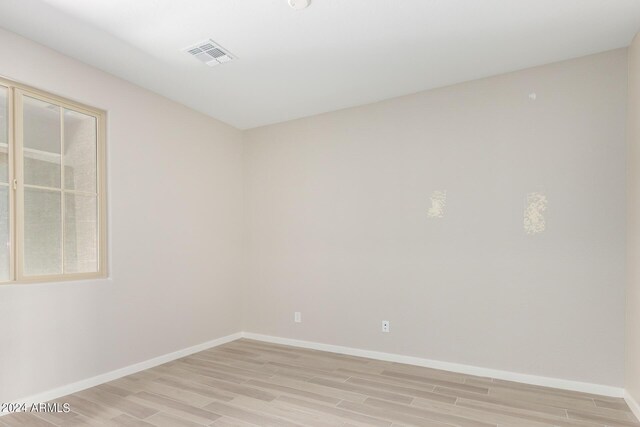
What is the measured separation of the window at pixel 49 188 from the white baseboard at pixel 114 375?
846 millimetres

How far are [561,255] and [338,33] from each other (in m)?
2.53

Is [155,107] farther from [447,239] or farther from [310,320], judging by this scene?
[447,239]

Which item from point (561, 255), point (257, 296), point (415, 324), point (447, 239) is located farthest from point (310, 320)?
point (561, 255)

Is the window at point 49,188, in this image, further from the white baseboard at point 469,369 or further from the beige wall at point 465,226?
the white baseboard at point 469,369

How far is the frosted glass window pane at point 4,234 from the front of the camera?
2707 mm

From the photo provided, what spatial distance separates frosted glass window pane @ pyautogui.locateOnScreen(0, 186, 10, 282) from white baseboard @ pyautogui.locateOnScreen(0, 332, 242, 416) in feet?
2.99

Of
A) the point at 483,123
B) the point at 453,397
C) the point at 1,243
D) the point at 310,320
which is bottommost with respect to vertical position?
the point at 453,397

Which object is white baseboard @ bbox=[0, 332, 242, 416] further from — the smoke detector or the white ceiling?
the smoke detector

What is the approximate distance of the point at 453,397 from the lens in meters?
2.91

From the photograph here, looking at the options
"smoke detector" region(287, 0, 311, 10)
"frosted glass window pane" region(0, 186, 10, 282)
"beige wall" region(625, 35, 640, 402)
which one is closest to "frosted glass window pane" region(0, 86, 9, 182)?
"frosted glass window pane" region(0, 186, 10, 282)

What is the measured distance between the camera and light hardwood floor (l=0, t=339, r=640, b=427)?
2547 mm

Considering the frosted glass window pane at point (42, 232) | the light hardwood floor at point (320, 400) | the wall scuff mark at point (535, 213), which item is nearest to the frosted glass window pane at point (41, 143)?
the frosted glass window pane at point (42, 232)

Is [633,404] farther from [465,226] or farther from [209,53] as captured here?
[209,53]

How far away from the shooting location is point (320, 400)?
289cm
